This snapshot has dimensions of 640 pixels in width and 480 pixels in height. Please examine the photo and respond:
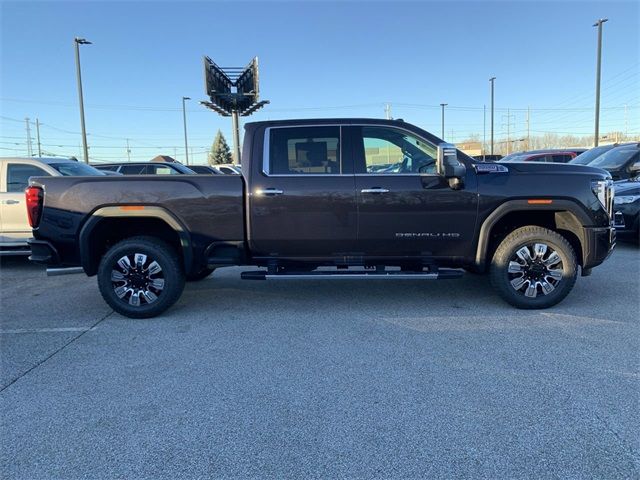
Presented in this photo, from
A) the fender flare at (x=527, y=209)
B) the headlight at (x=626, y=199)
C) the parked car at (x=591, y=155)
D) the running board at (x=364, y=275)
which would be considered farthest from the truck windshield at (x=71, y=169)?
the parked car at (x=591, y=155)

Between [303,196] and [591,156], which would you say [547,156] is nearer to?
[591,156]

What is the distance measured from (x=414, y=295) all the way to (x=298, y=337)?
1.98 meters

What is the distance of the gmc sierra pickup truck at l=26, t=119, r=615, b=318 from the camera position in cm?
489

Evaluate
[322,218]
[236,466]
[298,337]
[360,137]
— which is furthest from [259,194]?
[236,466]

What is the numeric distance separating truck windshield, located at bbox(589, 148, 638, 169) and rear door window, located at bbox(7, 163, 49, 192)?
1134cm

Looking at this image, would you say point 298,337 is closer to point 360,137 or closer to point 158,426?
point 158,426

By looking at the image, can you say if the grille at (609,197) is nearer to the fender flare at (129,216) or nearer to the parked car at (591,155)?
the fender flare at (129,216)

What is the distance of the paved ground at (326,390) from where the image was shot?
8.30 ft

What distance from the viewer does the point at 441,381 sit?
11.2 ft

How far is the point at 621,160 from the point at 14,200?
12.0m

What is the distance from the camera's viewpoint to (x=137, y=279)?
500 centimetres

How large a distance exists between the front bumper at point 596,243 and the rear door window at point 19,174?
8016 millimetres

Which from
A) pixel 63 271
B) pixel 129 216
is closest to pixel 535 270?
pixel 129 216

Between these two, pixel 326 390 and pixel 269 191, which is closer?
pixel 326 390
